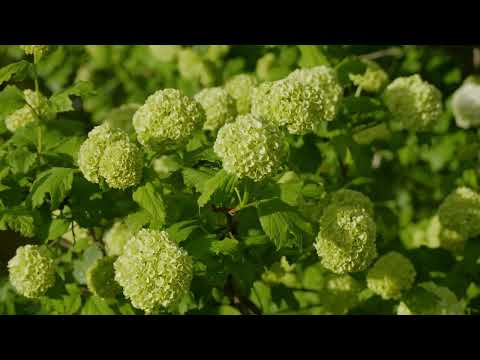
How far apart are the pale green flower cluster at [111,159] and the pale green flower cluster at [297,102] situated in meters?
0.55

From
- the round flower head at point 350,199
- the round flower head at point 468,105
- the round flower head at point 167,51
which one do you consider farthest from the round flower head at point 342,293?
the round flower head at point 167,51

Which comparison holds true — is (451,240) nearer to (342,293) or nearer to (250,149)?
(342,293)

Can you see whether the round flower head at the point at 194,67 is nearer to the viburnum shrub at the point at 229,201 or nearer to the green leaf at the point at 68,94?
the viburnum shrub at the point at 229,201

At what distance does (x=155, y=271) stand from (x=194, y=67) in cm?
278

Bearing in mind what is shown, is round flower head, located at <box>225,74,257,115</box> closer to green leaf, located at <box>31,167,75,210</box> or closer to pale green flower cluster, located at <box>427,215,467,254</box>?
green leaf, located at <box>31,167,75,210</box>

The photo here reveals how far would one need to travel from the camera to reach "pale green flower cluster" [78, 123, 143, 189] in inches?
100

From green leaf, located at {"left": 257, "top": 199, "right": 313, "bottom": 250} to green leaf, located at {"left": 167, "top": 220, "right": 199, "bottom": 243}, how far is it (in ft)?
0.93

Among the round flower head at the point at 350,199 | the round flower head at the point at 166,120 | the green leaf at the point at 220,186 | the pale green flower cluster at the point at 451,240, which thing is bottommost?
the pale green flower cluster at the point at 451,240

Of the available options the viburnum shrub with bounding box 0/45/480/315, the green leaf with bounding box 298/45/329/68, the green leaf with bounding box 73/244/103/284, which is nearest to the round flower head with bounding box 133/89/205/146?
the viburnum shrub with bounding box 0/45/480/315

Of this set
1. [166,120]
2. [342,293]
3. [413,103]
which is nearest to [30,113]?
[166,120]

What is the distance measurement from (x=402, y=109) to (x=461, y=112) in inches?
55.6

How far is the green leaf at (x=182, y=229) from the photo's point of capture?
2566mm

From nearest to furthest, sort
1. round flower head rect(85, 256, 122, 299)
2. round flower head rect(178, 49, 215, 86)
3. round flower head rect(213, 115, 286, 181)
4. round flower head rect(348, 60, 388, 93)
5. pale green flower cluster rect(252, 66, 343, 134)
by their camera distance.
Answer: round flower head rect(213, 115, 286, 181) < pale green flower cluster rect(252, 66, 343, 134) < round flower head rect(85, 256, 122, 299) < round flower head rect(348, 60, 388, 93) < round flower head rect(178, 49, 215, 86)

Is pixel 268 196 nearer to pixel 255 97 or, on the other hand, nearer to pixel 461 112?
pixel 255 97
